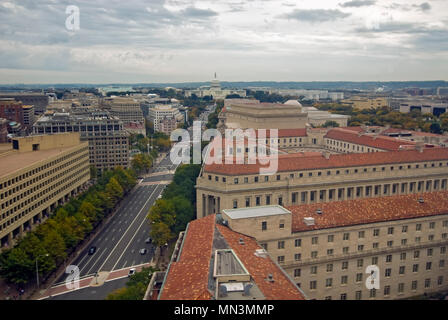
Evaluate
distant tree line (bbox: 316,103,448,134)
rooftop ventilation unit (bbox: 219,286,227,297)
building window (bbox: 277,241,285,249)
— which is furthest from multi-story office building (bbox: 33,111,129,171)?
rooftop ventilation unit (bbox: 219,286,227,297)

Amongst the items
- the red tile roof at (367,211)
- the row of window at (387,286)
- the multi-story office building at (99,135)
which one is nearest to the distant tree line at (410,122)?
the multi-story office building at (99,135)

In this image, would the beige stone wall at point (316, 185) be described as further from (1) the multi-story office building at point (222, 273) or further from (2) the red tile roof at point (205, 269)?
(1) the multi-story office building at point (222, 273)

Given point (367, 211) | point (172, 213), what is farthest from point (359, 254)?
point (172, 213)

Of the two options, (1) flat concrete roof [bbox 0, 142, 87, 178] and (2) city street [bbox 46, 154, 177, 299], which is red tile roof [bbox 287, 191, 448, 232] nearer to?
(2) city street [bbox 46, 154, 177, 299]

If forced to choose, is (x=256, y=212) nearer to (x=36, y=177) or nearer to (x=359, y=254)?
(x=359, y=254)
